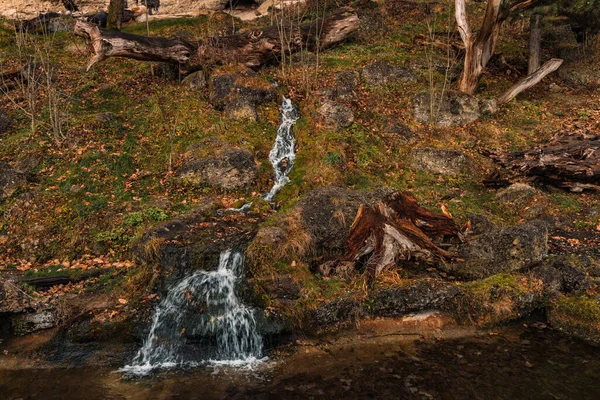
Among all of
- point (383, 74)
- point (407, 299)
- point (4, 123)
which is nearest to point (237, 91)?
point (383, 74)

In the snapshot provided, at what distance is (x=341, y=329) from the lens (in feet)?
24.2

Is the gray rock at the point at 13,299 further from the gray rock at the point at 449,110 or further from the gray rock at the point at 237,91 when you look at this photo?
the gray rock at the point at 449,110

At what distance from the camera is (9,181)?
10.3 m

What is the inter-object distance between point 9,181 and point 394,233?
1008 centimetres

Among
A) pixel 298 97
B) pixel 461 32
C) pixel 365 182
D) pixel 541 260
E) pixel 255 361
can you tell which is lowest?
pixel 255 361

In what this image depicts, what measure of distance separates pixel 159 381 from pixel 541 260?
26.3 ft

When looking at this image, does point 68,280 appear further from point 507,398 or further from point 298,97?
point 298,97

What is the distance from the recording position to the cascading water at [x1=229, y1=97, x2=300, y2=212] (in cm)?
1215

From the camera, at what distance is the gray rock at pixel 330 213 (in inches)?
355

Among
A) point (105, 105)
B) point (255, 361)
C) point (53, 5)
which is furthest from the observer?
point (53, 5)


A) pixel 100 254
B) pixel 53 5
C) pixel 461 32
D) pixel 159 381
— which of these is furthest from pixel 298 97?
pixel 53 5

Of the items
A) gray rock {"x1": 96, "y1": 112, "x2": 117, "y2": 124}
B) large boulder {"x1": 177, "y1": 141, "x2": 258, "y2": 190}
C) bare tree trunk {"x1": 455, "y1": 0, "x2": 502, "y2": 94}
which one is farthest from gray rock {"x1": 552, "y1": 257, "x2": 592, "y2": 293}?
gray rock {"x1": 96, "y1": 112, "x2": 117, "y2": 124}

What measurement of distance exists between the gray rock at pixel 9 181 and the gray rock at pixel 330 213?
24.7 feet

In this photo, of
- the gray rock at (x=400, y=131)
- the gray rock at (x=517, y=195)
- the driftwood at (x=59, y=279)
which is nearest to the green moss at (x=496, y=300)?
the gray rock at (x=517, y=195)
